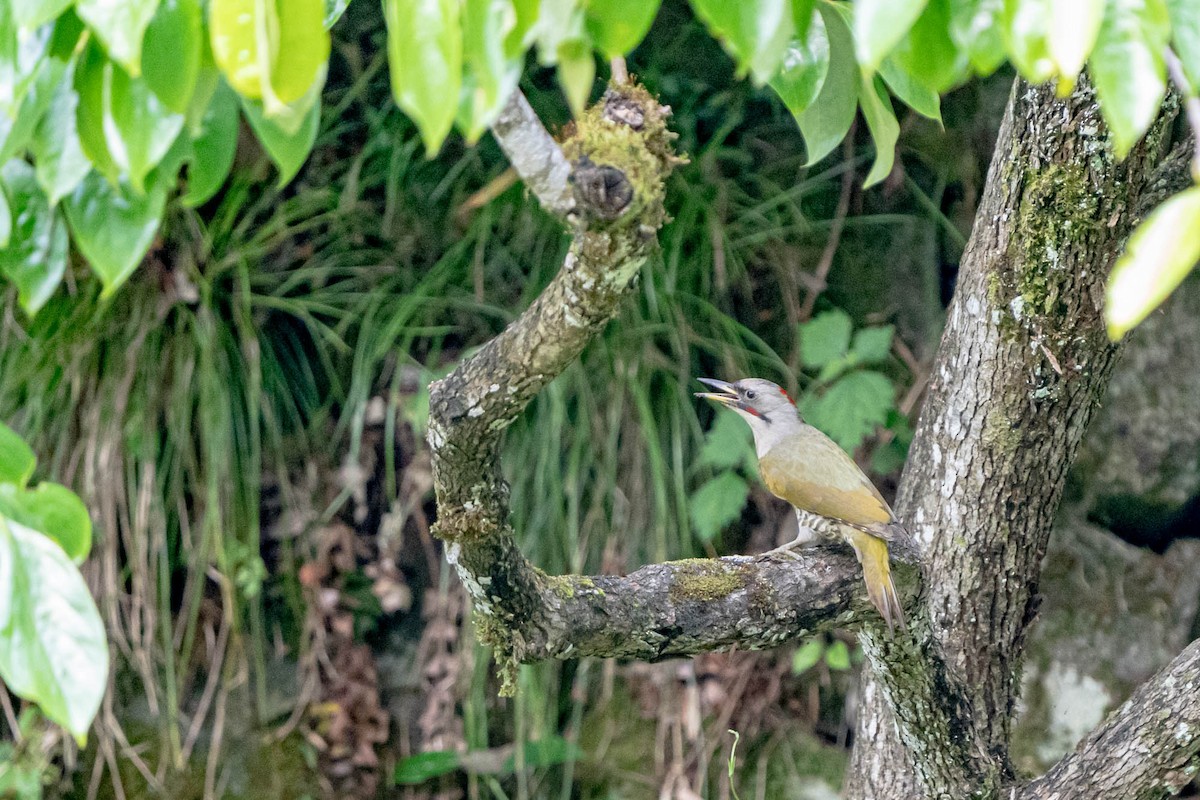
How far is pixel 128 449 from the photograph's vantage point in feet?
10.9

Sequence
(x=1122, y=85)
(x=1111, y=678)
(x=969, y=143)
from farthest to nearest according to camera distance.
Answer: (x=969, y=143) → (x=1111, y=678) → (x=1122, y=85)

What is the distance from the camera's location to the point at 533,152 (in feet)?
3.68

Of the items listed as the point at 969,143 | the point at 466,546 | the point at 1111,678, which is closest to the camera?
the point at 466,546

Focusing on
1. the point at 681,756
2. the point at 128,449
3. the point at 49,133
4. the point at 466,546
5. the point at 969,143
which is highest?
the point at 49,133

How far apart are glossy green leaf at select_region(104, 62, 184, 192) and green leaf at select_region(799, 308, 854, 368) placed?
8.26 feet

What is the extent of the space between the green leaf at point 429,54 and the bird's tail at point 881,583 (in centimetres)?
149

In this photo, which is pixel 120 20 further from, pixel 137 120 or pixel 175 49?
pixel 137 120

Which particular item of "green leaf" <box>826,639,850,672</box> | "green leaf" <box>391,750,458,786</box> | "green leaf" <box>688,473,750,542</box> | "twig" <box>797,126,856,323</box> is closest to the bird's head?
"green leaf" <box>688,473,750,542</box>

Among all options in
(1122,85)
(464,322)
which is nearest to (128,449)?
(464,322)

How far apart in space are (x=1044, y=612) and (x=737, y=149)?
1710 millimetres

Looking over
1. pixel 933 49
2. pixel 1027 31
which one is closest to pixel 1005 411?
Result: pixel 933 49

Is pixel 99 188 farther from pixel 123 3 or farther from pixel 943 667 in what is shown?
pixel 943 667

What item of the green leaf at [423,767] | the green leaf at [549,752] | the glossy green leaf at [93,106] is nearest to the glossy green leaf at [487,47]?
the glossy green leaf at [93,106]

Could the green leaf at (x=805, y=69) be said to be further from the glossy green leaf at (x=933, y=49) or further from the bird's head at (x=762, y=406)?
the bird's head at (x=762, y=406)
